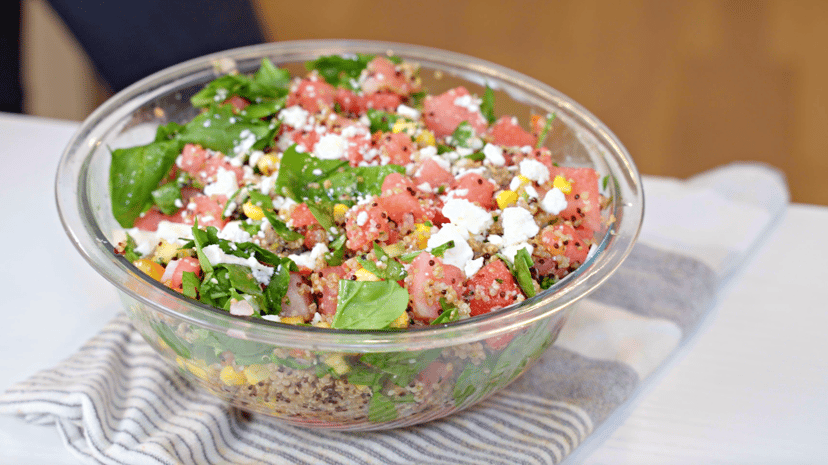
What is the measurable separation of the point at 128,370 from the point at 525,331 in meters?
0.71

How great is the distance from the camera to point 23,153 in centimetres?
168

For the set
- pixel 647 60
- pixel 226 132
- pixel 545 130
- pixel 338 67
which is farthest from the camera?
pixel 647 60

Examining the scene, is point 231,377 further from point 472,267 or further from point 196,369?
point 472,267

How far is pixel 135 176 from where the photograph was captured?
3.92 feet

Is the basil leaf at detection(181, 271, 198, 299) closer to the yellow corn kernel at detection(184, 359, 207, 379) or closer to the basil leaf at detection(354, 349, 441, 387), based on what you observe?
the yellow corn kernel at detection(184, 359, 207, 379)

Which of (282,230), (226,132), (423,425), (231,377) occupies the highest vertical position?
(226,132)


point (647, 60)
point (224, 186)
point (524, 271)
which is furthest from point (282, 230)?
point (647, 60)

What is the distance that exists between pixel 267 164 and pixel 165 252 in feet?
0.83

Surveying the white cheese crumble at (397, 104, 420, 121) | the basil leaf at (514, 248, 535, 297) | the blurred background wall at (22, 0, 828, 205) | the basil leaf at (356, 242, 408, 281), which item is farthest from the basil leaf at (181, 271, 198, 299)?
the blurred background wall at (22, 0, 828, 205)

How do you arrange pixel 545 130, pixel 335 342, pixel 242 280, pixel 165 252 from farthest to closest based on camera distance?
pixel 545 130, pixel 165 252, pixel 242 280, pixel 335 342

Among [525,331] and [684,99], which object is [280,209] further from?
[684,99]

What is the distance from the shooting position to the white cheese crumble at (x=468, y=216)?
3.38 ft

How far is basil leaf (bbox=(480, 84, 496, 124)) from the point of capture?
142 centimetres

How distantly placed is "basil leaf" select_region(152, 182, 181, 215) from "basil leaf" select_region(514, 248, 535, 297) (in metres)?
0.60
